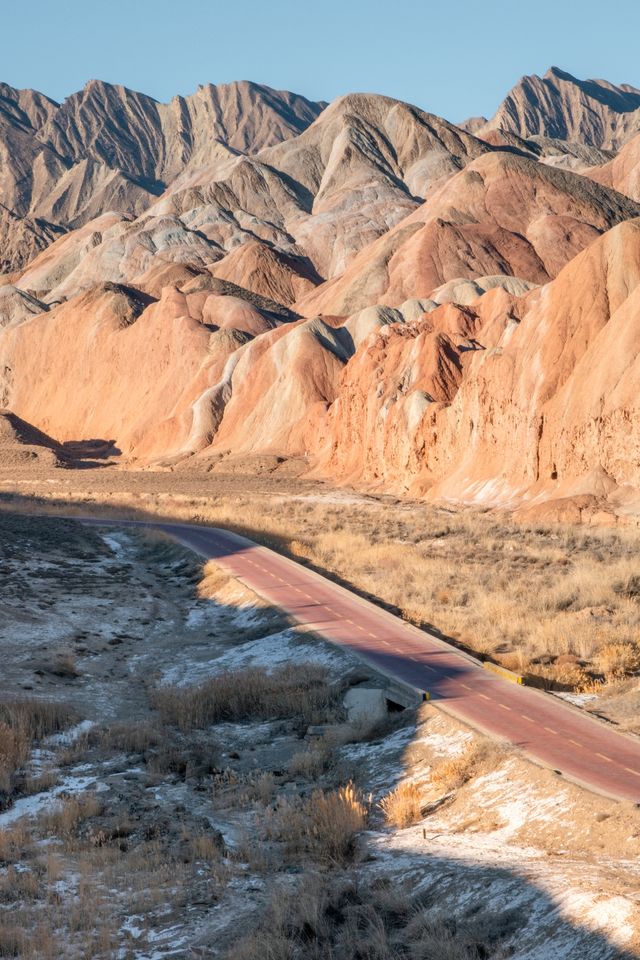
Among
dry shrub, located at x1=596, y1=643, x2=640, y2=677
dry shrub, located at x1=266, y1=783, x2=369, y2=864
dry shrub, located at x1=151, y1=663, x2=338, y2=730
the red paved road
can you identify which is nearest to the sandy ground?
dry shrub, located at x1=266, y1=783, x2=369, y2=864

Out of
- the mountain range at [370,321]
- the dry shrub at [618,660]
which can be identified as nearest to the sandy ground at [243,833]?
the dry shrub at [618,660]

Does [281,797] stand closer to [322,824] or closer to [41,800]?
[322,824]

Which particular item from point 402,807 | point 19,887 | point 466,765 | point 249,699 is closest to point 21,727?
point 249,699

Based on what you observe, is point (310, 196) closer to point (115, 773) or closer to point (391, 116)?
point (391, 116)

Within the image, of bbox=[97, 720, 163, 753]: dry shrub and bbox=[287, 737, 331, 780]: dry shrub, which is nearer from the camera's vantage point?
bbox=[287, 737, 331, 780]: dry shrub

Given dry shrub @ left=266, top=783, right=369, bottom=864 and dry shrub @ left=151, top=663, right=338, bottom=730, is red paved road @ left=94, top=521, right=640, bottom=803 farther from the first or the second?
dry shrub @ left=266, top=783, right=369, bottom=864

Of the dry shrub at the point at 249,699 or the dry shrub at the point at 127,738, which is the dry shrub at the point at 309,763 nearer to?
the dry shrub at the point at 249,699
